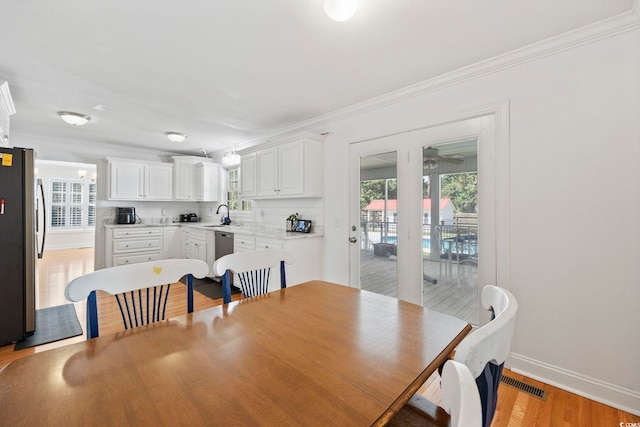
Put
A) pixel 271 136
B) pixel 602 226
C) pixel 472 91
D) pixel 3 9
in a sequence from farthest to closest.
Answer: pixel 271 136 < pixel 472 91 < pixel 602 226 < pixel 3 9

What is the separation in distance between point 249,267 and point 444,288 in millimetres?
1818

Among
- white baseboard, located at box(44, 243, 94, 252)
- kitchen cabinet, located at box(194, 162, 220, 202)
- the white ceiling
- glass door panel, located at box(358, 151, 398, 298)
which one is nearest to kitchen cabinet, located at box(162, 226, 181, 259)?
kitchen cabinet, located at box(194, 162, 220, 202)

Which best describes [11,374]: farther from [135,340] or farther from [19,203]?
[19,203]

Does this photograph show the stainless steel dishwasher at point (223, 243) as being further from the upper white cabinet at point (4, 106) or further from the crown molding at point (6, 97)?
the crown molding at point (6, 97)

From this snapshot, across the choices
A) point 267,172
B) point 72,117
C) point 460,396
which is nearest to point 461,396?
point 460,396

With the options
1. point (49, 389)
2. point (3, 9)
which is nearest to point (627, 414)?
point (49, 389)

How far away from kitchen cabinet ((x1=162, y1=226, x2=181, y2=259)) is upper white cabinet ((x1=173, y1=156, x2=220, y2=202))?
2.24ft

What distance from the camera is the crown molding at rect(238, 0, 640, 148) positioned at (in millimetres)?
1780

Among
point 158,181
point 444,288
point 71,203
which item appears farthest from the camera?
point 71,203

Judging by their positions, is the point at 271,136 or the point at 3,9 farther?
the point at 271,136

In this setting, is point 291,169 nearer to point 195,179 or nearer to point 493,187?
point 493,187

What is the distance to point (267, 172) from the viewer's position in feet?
13.5

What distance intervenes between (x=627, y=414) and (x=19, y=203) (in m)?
4.92

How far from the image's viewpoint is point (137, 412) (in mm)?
682
